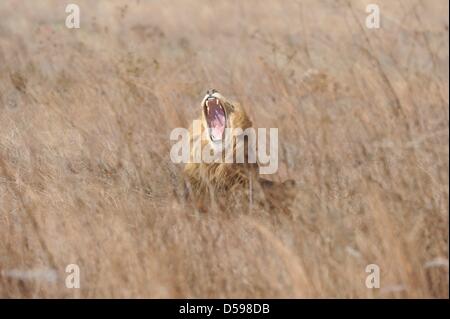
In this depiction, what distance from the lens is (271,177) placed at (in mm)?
4102

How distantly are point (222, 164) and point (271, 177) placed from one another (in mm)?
288

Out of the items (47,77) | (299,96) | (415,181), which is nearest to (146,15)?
(47,77)

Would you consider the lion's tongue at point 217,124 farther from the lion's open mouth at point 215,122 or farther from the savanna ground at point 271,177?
the savanna ground at point 271,177

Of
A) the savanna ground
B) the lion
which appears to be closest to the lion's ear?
the lion

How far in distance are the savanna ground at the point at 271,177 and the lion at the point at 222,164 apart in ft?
0.38

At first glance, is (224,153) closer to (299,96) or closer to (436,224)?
(299,96)

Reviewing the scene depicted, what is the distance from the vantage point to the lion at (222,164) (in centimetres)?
384

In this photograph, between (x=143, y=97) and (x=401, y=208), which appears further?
(x=143, y=97)

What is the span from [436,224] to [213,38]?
290 centimetres

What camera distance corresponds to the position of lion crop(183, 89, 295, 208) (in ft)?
12.6

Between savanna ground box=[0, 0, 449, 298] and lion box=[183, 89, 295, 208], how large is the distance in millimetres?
117

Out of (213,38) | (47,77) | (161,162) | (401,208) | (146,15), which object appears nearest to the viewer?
(401,208)

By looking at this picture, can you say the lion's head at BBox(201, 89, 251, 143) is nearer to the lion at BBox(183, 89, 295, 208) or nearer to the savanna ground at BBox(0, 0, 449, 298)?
the lion at BBox(183, 89, 295, 208)

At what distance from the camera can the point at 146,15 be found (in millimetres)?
6609
